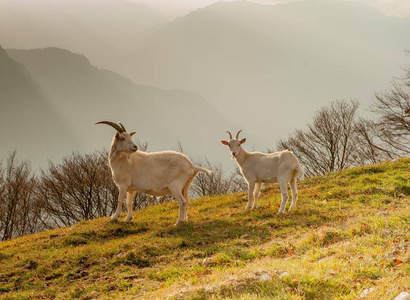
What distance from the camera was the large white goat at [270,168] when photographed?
42.1 feet

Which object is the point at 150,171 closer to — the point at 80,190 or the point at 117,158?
the point at 117,158

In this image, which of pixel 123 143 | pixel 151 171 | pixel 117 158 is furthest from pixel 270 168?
pixel 117 158

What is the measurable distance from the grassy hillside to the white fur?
119 cm

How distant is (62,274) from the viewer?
9172 mm

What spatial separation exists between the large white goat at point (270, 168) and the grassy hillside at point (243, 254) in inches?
30.4

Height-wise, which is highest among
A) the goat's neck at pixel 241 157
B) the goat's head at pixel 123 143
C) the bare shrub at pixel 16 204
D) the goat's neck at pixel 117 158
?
the goat's head at pixel 123 143

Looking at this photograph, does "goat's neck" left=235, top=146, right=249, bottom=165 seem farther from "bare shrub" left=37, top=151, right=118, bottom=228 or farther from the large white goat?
"bare shrub" left=37, top=151, right=118, bottom=228

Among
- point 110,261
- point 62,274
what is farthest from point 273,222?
point 62,274

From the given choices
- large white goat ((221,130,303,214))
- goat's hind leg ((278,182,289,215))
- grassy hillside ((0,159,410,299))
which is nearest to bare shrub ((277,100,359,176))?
grassy hillside ((0,159,410,299))

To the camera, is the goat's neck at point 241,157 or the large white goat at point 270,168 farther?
the goat's neck at point 241,157

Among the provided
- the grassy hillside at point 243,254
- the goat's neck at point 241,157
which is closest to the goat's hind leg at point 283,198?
the grassy hillside at point 243,254

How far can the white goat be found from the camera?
42.2 feet

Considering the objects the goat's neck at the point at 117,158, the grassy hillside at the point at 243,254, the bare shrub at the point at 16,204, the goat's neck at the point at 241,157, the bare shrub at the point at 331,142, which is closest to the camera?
the grassy hillside at the point at 243,254

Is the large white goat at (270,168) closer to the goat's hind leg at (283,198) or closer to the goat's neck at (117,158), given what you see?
the goat's hind leg at (283,198)
